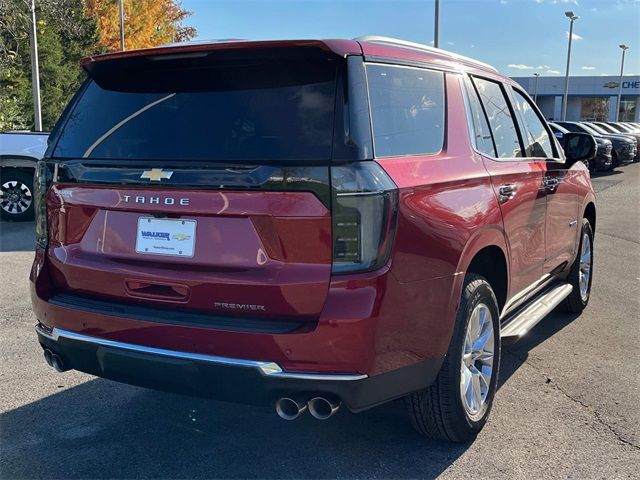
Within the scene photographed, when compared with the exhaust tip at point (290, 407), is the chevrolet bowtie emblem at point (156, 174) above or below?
above

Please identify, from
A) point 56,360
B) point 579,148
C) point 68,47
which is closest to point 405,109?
point 56,360

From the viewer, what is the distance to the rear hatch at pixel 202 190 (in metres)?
2.54

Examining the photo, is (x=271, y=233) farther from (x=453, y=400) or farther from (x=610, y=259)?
(x=610, y=259)

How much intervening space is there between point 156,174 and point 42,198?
0.82 m

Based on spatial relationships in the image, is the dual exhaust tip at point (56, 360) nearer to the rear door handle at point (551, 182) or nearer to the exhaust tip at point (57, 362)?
the exhaust tip at point (57, 362)

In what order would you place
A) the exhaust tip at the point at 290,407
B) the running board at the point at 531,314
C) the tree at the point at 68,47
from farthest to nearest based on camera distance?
the tree at the point at 68,47, the running board at the point at 531,314, the exhaust tip at the point at 290,407

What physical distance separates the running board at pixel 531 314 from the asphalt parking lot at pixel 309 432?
16.6 inches

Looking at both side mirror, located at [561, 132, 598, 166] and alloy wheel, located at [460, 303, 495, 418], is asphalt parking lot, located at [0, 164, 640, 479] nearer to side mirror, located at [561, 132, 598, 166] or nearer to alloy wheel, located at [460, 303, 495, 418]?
alloy wheel, located at [460, 303, 495, 418]

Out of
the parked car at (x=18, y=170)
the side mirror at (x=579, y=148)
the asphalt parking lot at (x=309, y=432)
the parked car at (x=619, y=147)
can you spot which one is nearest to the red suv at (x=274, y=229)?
the asphalt parking lot at (x=309, y=432)

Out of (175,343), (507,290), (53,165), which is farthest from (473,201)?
(53,165)

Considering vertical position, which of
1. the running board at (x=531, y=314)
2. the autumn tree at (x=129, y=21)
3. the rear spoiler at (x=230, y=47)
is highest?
the autumn tree at (x=129, y=21)

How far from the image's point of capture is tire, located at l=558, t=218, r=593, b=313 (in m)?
5.37

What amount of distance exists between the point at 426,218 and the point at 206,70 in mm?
1189

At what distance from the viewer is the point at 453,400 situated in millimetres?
3027
